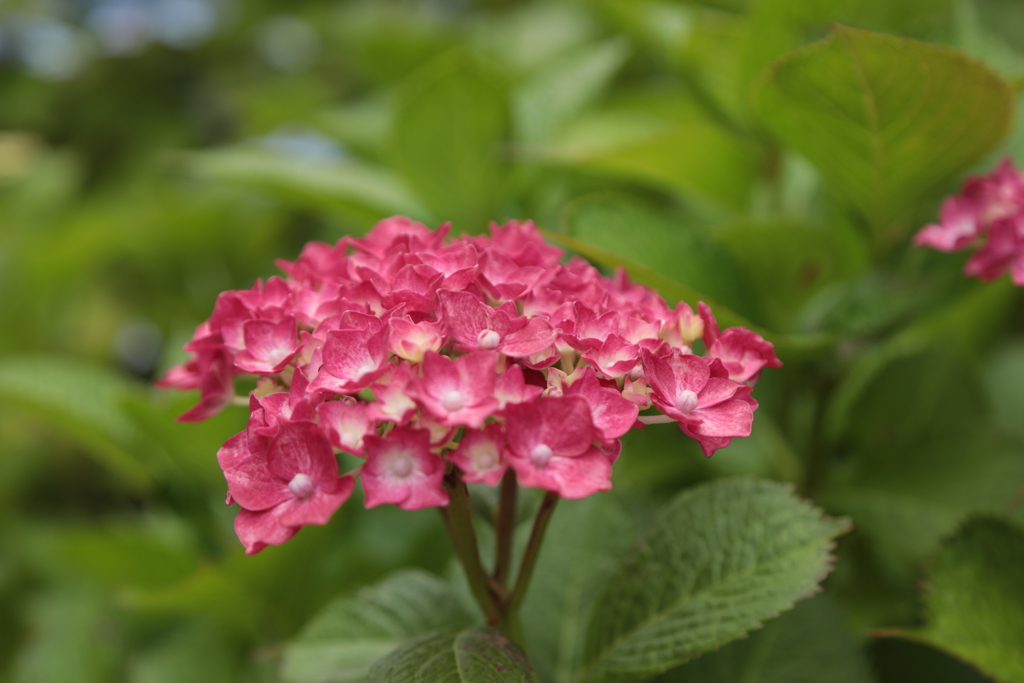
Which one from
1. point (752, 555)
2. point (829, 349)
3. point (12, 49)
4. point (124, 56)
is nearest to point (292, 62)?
point (124, 56)

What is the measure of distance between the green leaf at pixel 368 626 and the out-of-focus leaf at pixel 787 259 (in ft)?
1.46

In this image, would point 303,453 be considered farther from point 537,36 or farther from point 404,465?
point 537,36

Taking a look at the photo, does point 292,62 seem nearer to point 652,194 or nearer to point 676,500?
point 652,194

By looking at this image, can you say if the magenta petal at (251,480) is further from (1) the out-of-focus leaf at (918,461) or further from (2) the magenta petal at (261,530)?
(1) the out-of-focus leaf at (918,461)

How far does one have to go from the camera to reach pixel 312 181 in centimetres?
102

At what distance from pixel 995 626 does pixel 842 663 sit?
125 mm

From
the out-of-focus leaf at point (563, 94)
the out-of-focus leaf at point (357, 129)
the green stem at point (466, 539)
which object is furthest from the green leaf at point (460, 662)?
the out-of-focus leaf at point (357, 129)

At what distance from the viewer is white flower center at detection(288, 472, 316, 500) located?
0.49 meters

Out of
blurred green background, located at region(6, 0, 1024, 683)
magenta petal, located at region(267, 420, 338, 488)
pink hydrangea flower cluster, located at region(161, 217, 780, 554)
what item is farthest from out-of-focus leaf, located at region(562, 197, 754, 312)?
magenta petal, located at region(267, 420, 338, 488)

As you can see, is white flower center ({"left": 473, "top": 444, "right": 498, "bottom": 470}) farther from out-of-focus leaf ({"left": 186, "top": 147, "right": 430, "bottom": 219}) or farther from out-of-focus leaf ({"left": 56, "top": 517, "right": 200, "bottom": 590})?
out-of-focus leaf ({"left": 56, "top": 517, "right": 200, "bottom": 590})

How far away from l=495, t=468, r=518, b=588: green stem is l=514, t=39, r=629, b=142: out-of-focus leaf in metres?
0.62

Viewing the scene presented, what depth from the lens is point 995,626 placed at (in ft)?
2.26

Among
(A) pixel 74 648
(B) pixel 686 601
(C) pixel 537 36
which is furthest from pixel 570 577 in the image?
(C) pixel 537 36

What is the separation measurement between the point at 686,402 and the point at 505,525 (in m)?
0.17
